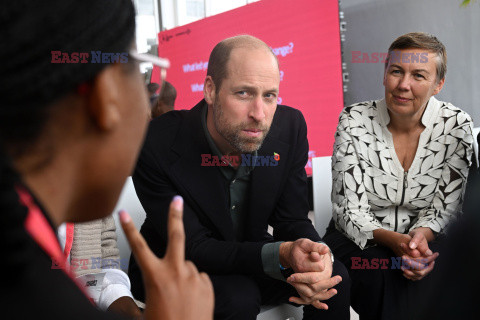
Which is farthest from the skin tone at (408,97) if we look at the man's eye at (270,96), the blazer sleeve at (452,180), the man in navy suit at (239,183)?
the man's eye at (270,96)

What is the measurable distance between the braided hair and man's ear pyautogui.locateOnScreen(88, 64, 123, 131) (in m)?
0.02

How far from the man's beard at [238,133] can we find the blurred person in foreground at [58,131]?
1202mm

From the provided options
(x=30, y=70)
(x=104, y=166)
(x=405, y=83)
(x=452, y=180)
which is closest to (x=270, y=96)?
(x=405, y=83)

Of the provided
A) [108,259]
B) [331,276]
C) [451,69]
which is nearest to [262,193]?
[331,276]

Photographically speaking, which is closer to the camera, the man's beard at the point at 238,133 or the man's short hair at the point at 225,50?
the man's beard at the point at 238,133

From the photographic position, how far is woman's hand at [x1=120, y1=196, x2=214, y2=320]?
737 mm

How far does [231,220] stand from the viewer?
1.87 metres

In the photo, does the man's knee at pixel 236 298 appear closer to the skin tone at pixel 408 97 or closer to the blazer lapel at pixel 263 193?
the blazer lapel at pixel 263 193

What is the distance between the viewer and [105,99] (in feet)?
1.91

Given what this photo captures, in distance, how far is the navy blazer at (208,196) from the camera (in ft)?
5.78

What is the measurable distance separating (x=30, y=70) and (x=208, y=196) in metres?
1.38

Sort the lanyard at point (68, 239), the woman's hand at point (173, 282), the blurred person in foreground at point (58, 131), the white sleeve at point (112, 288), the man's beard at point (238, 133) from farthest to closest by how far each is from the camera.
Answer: the man's beard at point (238, 133)
the lanyard at point (68, 239)
the white sleeve at point (112, 288)
the woman's hand at point (173, 282)
the blurred person in foreground at point (58, 131)

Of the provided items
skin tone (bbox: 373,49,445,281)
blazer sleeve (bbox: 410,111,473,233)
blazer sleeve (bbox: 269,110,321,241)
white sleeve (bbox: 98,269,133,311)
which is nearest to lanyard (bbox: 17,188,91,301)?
white sleeve (bbox: 98,269,133,311)

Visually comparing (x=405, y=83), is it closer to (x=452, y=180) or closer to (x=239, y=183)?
(x=452, y=180)
